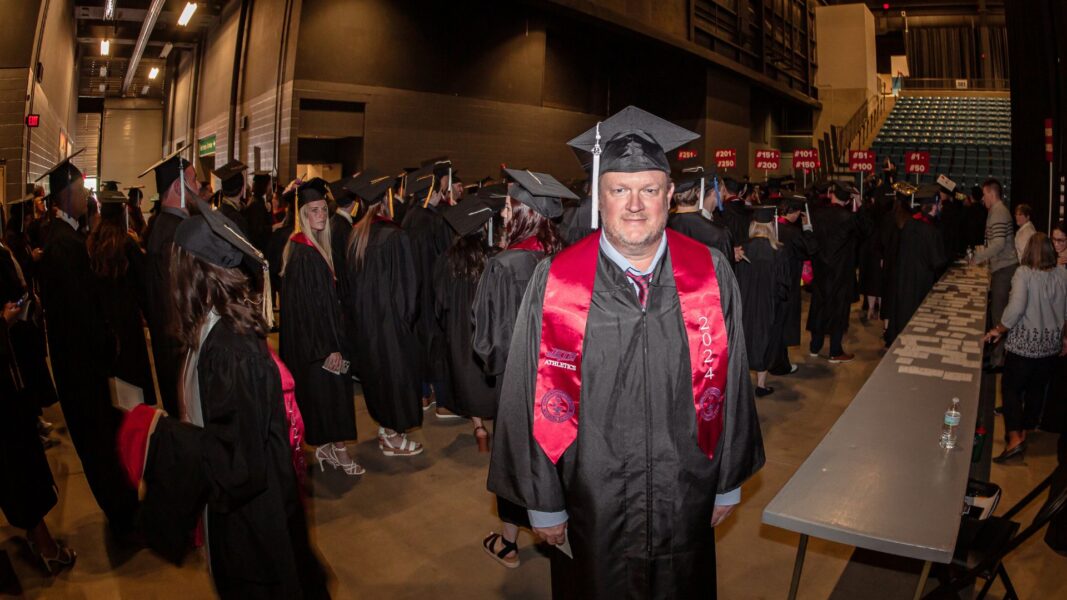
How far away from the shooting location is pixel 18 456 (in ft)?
10.3

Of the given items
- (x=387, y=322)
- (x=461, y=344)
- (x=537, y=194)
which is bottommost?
(x=461, y=344)

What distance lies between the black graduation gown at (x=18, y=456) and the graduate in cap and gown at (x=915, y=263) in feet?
24.7

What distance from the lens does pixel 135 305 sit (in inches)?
191

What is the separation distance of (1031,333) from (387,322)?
433 centimetres

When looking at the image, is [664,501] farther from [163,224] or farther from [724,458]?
[163,224]

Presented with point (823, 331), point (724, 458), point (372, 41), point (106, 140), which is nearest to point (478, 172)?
point (372, 41)

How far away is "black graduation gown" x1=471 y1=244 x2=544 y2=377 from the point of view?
3.59 meters

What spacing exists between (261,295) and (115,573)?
6.70 feet

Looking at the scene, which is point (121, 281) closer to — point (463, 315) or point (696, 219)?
point (463, 315)

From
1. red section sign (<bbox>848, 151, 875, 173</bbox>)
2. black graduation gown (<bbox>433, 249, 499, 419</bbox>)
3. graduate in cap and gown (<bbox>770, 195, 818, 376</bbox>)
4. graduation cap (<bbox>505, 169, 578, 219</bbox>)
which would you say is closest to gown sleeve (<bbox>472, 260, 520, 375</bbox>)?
graduation cap (<bbox>505, 169, 578, 219</bbox>)

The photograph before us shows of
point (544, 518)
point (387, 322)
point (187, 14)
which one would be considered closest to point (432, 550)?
point (387, 322)

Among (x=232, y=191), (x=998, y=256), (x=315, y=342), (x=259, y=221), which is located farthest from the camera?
(x=259, y=221)

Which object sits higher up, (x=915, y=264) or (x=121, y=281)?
(x=915, y=264)

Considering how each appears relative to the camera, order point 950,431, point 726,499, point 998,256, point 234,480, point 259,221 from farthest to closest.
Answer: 1. point 259,221
2. point 998,256
3. point 950,431
4. point 726,499
5. point 234,480
